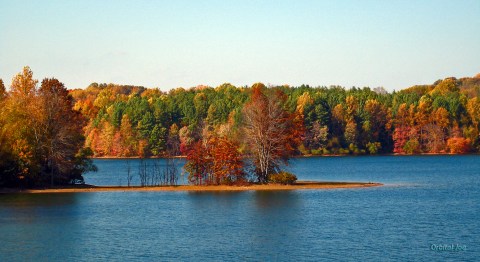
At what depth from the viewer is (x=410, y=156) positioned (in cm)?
18362

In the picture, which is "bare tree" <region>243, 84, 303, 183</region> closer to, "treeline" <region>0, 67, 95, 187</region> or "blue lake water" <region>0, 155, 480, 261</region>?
"blue lake water" <region>0, 155, 480, 261</region>

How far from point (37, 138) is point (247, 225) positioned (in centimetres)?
3810

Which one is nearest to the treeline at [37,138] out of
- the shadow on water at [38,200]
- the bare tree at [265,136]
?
the shadow on water at [38,200]

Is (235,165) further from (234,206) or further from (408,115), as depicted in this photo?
(408,115)

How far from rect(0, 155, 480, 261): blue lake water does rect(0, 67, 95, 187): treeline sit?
4934 mm

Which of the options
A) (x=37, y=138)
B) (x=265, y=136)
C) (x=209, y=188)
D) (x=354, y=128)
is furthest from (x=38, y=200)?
(x=354, y=128)

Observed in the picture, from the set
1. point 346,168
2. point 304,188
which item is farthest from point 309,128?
point 304,188

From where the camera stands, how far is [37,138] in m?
89.1

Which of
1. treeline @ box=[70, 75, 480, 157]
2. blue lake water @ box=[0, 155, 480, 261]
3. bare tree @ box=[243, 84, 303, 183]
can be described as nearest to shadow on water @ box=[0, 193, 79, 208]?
blue lake water @ box=[0, 155, 480, 261]

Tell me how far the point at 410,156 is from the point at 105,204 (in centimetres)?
12089

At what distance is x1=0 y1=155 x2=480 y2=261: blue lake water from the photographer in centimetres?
5028

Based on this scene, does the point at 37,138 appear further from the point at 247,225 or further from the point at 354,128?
the point at 354,128

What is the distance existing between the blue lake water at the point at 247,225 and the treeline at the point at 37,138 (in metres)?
4.93

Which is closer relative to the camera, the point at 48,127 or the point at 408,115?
the point at 48,127
